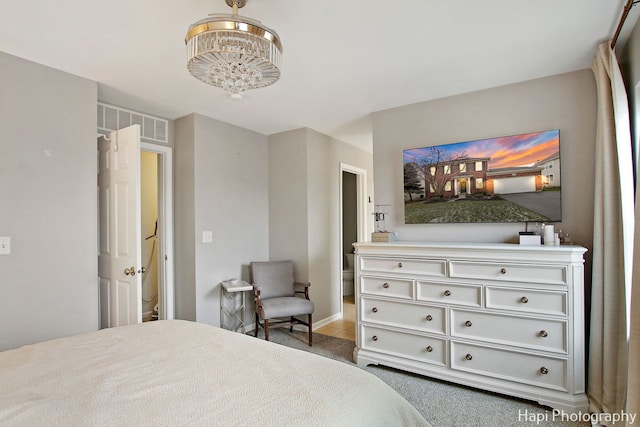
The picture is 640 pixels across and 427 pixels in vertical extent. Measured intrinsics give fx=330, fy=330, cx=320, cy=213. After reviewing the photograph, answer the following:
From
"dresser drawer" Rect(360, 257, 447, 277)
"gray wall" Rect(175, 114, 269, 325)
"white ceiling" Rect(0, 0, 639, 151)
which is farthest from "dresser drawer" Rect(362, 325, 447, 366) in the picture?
"white ceiling" Rect(0, 0, 639, 151)

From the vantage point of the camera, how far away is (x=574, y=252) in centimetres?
220

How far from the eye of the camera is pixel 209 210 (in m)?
3.64

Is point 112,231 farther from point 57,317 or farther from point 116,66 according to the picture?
point 116,66

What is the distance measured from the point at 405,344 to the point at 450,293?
60cm

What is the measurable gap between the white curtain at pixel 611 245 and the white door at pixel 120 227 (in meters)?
3.34

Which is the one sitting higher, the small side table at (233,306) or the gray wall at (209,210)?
the gray wall at (209,210)

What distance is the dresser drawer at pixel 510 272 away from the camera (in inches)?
89.1

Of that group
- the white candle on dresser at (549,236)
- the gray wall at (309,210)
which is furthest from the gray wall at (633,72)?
the gray wall at (309,210)

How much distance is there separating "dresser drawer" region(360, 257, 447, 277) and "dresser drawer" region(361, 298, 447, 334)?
27 cm

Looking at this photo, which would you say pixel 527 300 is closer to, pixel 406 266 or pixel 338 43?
pixel 406 266

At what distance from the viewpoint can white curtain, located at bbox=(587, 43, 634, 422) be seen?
6.74ft

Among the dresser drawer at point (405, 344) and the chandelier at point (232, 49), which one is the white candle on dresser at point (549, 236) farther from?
the chandelier at point (232, 49)

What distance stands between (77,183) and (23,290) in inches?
33.0

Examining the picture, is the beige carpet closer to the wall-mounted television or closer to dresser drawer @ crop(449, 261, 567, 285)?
dresser drawer @ crop(449, 261, 567, 285)
